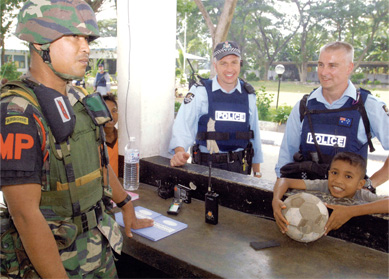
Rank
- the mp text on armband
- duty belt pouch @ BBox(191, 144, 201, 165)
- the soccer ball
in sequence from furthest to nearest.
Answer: duty belt pouch @ BBox(191, 144, 201, 165) → the soccer ball → the mp text on armband

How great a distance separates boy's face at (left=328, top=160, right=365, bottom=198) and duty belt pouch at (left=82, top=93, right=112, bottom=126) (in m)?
1.36

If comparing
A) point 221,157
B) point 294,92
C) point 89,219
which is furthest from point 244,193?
point 294,92

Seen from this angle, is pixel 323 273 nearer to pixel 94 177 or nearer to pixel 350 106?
pixel 94 177

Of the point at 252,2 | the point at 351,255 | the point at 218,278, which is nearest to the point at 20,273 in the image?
the point at 218,278

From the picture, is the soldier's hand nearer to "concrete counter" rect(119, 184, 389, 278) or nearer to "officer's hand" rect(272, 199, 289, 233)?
"concrete counter" rect(119, 184, 389, 278)

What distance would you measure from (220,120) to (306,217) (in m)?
1.38

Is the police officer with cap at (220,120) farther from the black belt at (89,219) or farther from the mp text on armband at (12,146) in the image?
the mp text on armband at (12,146)

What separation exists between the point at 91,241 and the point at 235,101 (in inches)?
75.4

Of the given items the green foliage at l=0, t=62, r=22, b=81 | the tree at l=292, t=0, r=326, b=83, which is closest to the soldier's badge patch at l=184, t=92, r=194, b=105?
the green foliage at l=0, t=62, r=22, b=81

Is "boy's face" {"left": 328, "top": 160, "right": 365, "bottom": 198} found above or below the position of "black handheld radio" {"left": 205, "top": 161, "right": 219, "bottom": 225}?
above

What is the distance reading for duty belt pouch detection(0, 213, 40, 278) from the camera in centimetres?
131

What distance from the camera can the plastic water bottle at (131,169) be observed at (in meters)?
2.74

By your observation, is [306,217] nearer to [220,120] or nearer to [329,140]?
[329,140]

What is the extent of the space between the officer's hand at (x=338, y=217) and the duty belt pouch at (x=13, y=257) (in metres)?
1.41
